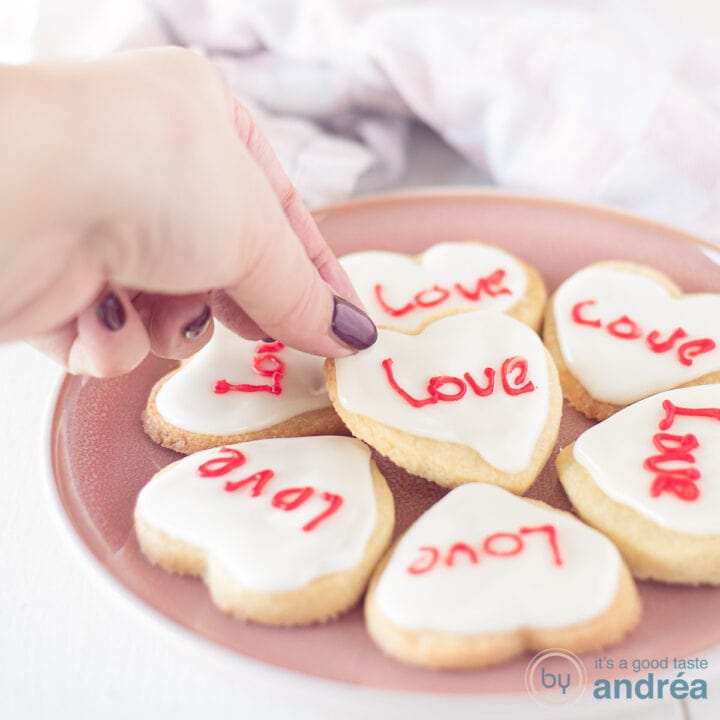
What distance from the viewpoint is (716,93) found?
5.04ft

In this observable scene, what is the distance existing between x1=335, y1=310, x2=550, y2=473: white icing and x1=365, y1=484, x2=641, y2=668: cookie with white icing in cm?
10

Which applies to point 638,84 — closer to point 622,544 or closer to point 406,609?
point 622,544

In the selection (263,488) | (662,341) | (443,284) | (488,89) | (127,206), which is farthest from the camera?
(488,89)

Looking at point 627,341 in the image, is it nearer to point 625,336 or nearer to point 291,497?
point 625,336

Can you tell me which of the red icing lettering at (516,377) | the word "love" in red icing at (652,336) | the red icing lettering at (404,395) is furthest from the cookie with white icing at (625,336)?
the red icing lettering at (404,395)

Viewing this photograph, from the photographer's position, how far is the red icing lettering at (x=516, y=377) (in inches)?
40.4

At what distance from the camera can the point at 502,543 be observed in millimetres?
870

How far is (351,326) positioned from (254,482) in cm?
20

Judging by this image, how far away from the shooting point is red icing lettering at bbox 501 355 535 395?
1.03 m

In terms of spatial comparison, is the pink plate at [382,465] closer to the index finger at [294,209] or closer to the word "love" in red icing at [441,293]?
the word "love" in red icing at [441,293]

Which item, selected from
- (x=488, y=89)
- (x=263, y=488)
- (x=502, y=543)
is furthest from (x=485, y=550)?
(x=488, y=89)

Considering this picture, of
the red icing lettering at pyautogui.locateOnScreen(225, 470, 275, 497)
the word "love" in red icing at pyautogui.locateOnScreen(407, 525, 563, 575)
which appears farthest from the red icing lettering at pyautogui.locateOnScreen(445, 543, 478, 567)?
the red icing lettering at pyautogui.locateOnScreen(225, 470, 275, 497)

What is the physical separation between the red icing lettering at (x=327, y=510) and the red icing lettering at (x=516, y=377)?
24 cm

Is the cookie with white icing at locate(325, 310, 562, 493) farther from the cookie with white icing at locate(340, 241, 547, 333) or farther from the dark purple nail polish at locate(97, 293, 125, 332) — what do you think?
the dark purple nail polish at locate(97, 293, 125, 332)
